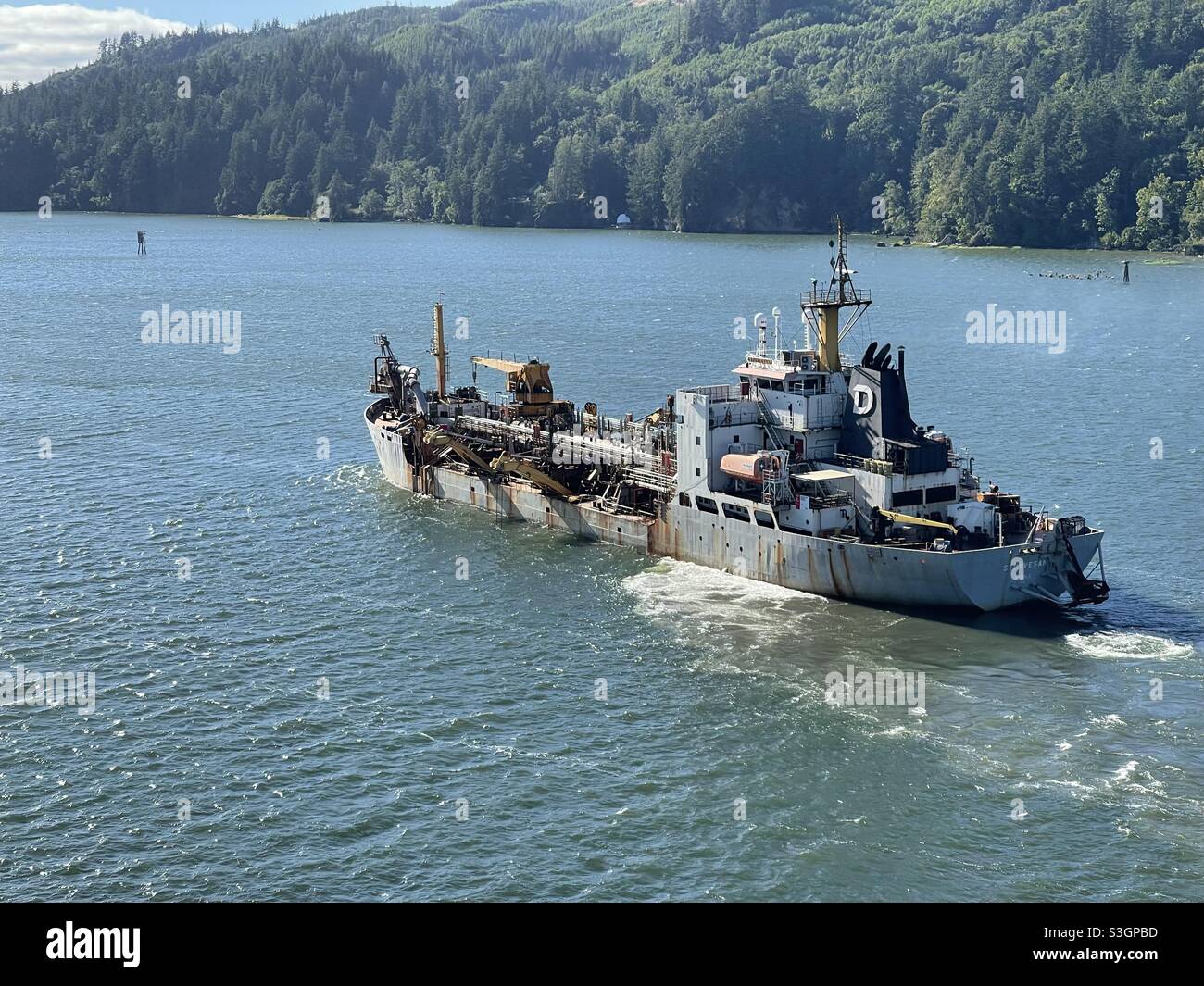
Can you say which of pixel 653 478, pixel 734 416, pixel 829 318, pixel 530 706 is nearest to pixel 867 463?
pixel 734 416

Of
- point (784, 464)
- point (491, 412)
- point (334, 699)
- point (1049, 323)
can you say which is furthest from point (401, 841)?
point (1049, 323)

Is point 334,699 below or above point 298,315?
below

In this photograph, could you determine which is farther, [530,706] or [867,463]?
[867,463]

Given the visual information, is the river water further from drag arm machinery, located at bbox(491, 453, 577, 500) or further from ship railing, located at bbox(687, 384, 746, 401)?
ship railing, located at bbox(687, 384, 746, 401)

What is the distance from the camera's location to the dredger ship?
2405 inches

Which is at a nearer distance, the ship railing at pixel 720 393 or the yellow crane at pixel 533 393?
the ship railing at pixel 720 393

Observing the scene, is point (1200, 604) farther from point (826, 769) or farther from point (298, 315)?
point (298, 315)

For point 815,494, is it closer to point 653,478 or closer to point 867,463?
point 867,463

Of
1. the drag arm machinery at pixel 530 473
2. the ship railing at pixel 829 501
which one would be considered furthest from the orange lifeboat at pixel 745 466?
the drag arm machinery at pixel 530 473

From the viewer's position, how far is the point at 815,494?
6481 cm

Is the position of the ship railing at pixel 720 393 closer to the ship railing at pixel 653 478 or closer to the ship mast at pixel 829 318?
the ship mast at pixel 829 318

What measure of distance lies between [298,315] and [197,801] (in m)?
128

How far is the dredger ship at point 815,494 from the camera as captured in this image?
6109cm
